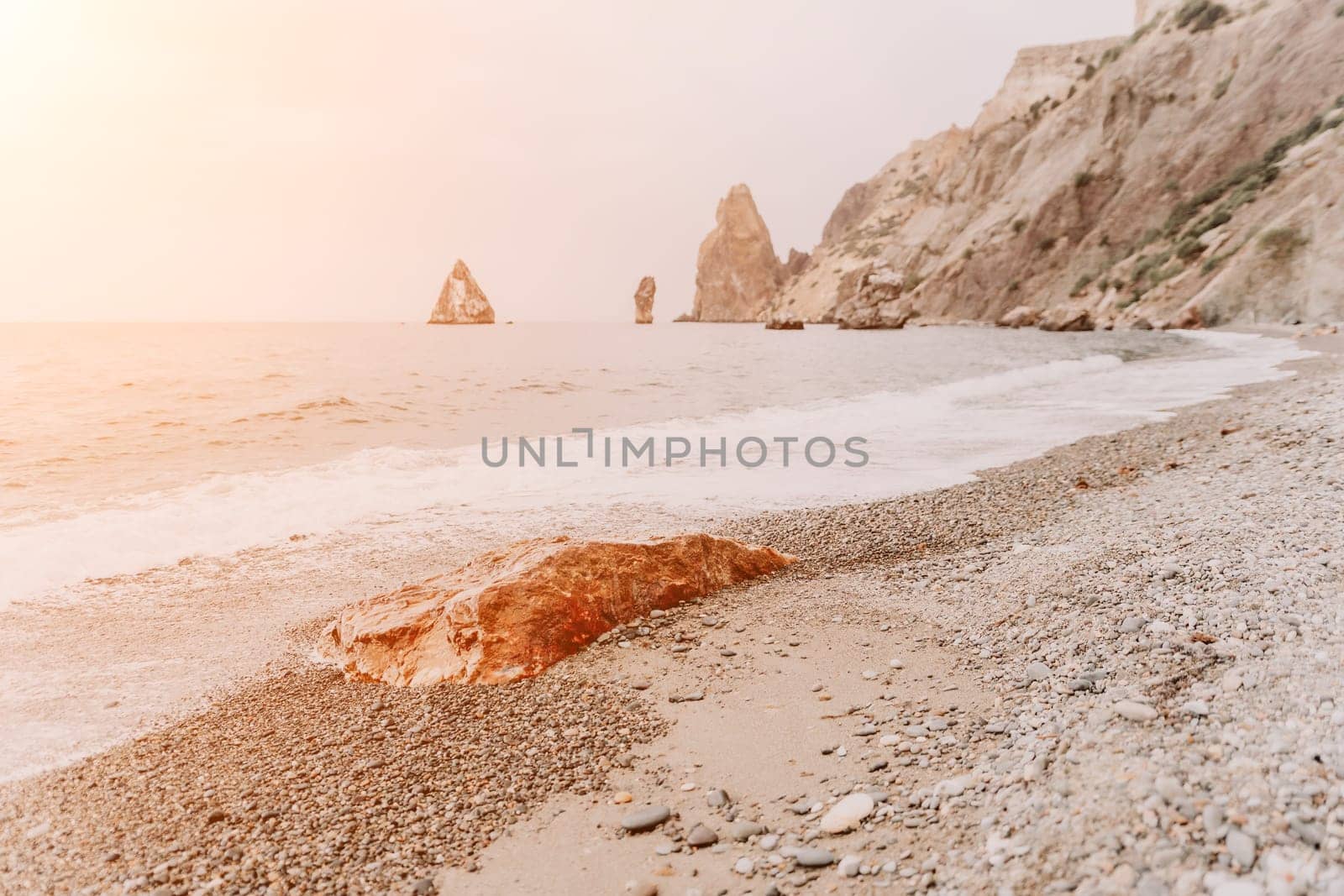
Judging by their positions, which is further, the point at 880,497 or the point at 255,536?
the point at 880,497

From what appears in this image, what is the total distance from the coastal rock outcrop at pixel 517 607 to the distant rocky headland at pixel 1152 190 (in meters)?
43.4

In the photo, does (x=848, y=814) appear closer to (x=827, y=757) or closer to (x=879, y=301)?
(x=827, y=757)

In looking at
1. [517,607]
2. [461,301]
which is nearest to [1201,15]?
[517,607]

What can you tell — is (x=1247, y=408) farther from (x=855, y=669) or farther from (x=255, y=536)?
(x=255, y=536)

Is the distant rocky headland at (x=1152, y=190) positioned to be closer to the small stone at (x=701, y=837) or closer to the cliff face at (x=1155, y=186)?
the cliff face at (x=1155, y=186)

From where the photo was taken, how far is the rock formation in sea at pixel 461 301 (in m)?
171

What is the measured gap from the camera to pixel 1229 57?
60.5m

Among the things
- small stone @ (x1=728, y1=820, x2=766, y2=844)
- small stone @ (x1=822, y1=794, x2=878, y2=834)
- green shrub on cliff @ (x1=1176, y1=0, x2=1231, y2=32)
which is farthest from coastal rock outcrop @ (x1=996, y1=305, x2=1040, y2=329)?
small stone @ (x1=728, y1=820, x2=766, y2=844)

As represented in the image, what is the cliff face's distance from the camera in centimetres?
4134

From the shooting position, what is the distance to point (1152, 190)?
62594 millimetres

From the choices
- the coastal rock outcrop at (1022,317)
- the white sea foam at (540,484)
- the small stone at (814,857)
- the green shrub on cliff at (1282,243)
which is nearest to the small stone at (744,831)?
the small stone at (814,857)

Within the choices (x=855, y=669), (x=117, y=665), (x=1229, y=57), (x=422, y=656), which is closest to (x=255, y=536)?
(x=117, y=665)

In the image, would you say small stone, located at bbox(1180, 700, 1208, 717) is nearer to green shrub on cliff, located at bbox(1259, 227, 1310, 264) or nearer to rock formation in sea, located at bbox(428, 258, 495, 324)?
green shrub on cliff, located at bbox(1259, 227, 1310, 264)

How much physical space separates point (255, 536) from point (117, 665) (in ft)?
12.1
